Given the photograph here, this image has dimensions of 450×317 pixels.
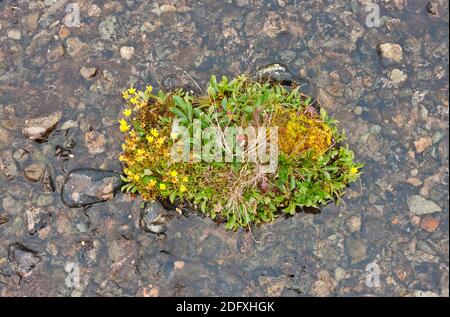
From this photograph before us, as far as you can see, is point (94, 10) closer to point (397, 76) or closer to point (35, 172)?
point (35, 172)

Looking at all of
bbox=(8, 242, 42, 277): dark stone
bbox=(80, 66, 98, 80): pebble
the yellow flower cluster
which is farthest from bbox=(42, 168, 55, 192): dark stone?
the yellow flower cluster

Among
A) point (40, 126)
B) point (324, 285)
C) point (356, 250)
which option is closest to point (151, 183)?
point (40, 126)

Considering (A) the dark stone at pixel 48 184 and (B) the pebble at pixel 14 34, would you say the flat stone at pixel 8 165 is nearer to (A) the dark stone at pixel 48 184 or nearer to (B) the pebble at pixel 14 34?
(A) the dark stone at pixel 48 184

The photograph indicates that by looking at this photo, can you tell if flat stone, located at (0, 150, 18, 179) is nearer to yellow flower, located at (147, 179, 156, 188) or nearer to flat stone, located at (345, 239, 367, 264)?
yellow flower, located at (147, 179, 156, 188)

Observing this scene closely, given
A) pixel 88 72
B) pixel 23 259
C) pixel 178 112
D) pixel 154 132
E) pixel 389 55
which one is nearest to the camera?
pixel 154 132

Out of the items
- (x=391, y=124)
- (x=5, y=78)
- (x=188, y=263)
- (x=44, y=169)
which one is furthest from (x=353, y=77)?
(x=5, y=78)

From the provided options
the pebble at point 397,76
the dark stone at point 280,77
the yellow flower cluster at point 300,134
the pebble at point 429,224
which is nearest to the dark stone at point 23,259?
the yellow flower cluster at point 300,134

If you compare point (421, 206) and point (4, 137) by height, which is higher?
point (4, 137)
